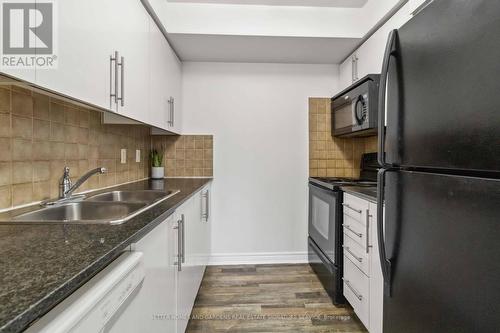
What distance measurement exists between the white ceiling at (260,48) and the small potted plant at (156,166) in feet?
3.34

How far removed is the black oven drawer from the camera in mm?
2025

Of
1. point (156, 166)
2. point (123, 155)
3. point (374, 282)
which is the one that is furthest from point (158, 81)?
point (374, 282)

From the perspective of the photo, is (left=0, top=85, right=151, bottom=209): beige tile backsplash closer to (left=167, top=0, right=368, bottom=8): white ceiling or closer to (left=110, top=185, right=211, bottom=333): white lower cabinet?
(left=110, top=185, right=211, bottom=333): white lower cabinet

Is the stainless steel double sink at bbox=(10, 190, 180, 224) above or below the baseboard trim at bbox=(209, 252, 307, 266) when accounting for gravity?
above

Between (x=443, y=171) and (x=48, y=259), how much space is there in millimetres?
1018

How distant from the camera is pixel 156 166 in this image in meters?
2.69

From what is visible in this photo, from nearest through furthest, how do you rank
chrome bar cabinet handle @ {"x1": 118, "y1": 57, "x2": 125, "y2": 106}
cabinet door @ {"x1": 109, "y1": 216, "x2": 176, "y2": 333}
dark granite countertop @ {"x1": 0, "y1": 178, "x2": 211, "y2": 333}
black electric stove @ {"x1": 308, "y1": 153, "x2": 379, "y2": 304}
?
dark granite countertop @ {"x1": 0, "y1": 178, "x2": 211, "y2": 333} → cabinet door @ {"x1": 109, "y1": 216, "x2": 176, "y2": 333} → chrome bar cabinet handle @ {"x1": 118, "y1": 57, "x2": 125, "y2": 106} → black electric stove @ {"x1": 308, "y1": 153, "x2": 379, "y2": 304}

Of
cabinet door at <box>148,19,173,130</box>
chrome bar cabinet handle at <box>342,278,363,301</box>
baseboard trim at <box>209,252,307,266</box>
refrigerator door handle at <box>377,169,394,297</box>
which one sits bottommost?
baseboard trim at <box>209,252,307,266</box>

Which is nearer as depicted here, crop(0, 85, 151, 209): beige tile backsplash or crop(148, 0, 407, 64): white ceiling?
crop(0, 85, 151, 209): beige tile backsplash

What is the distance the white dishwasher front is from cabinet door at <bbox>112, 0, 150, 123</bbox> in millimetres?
903

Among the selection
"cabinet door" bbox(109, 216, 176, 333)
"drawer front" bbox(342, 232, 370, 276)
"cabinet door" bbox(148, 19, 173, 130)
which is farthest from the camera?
"cabinet door" bbox(148, 19, 173, 130)

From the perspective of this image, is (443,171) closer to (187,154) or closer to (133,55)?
(133,55)

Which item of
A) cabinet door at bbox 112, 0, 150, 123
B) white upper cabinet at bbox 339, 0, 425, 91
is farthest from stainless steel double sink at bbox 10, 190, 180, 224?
white upper cabinet at bbox 339, 0, 425, 91

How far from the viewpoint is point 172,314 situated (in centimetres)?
125
